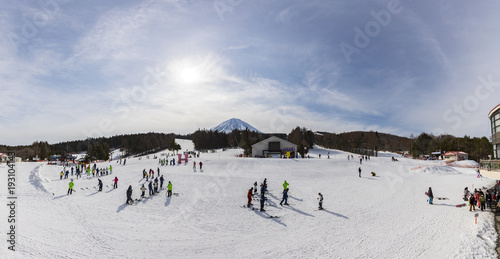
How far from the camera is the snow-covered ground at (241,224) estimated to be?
37.3 feet

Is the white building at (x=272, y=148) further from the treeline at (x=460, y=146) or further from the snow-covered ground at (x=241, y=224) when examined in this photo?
the treeline at (x=460, y=146)

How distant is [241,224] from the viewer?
15320mm

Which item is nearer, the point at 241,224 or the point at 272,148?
the point at 241,224

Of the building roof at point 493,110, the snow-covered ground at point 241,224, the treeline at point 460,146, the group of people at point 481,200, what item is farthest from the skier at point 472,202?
the treeline at point 460,146

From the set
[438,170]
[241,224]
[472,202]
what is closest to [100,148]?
[241,224]

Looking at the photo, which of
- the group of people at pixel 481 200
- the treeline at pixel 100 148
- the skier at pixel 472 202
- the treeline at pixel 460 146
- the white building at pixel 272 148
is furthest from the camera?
the treeline at pixel 100 148

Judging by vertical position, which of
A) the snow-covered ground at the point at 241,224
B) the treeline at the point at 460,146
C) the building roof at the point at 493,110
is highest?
the building roof at the point at 493,110

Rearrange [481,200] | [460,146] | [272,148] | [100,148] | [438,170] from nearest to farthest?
1. [481,200]
2. [438,170]
3. [272,148]
4. [460,146]
5. [100,148]

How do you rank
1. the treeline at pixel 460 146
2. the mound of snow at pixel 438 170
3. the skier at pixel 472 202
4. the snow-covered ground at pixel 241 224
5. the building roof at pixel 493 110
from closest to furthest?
the snow-covered ground at pixel 241 224
the skier at pixel 472 202
the building roof at pixel 493 110
the mound of snow at pixel 438 170
the treeline at pixel 460 146

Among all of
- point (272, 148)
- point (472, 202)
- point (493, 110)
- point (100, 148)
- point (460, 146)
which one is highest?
point (493, 110)

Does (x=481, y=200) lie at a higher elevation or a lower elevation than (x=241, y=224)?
higher

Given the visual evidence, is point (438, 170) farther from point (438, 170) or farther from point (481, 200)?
point (481, 200)

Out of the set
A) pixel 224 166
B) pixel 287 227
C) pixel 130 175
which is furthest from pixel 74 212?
pixel 224 166

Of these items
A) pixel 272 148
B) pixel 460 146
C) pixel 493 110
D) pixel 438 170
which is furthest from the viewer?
pixel 460 146
